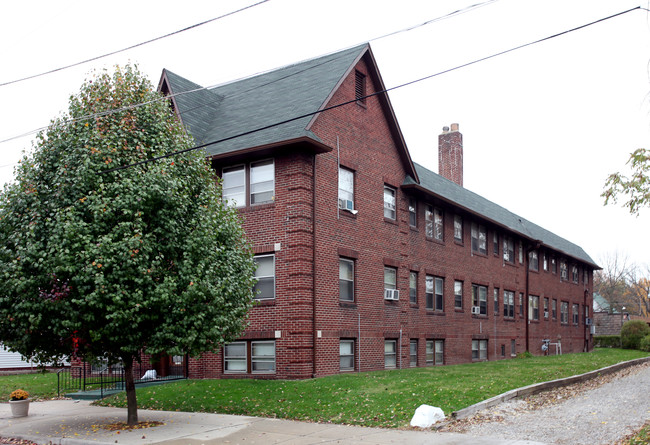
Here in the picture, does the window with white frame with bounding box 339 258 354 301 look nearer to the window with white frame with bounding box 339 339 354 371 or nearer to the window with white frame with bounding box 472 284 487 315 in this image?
the window with white frame with bounding box 339 339 354 371

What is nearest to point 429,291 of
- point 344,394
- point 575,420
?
point 344,394

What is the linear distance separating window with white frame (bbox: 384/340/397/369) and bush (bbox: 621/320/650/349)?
3023cm

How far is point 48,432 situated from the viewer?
13.2 meters

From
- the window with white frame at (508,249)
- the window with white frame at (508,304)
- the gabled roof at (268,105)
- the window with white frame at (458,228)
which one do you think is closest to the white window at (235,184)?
the gabled roof at (268,105)

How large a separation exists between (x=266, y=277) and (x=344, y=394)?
5245mm

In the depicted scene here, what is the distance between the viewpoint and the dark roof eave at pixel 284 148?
61.3ft

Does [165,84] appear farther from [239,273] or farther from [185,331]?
[185,331]

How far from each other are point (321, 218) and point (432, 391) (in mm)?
6706

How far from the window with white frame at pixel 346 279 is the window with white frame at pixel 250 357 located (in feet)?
9.50

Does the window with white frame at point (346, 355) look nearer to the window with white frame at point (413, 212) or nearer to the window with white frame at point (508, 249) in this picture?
the window with white frame at point (413, 212)

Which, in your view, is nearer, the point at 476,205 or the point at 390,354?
the point at 390,354

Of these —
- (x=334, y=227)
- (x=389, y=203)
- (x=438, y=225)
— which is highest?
(x=389, y=203)

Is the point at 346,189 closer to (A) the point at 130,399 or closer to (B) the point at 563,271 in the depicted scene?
(A) the point at 130,399

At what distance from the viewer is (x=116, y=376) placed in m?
21.0
